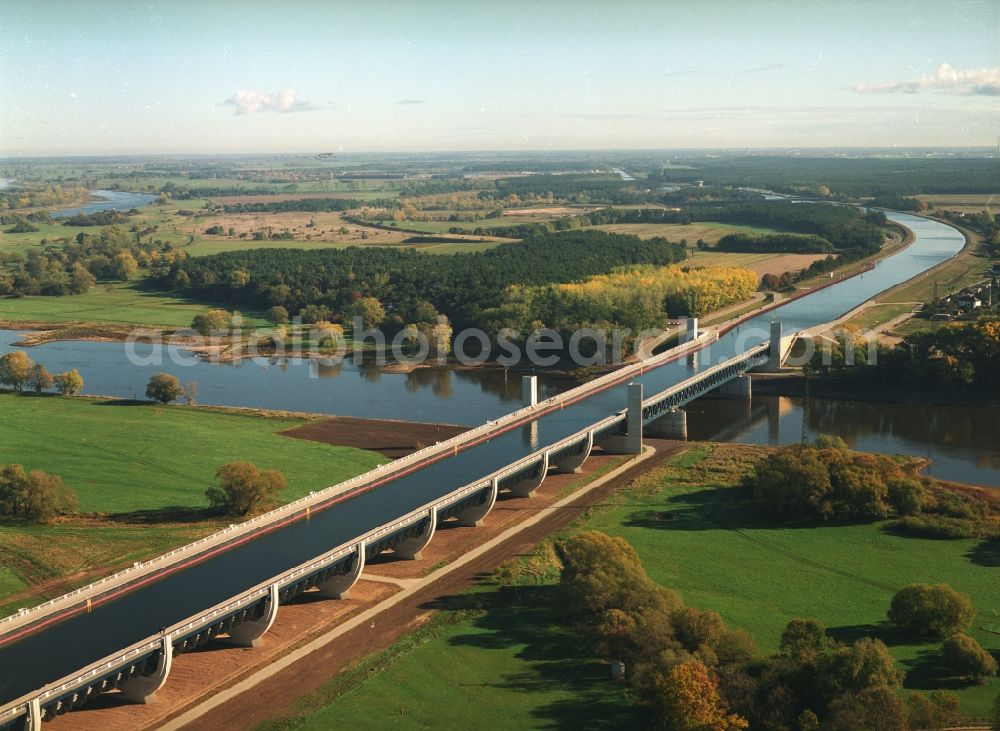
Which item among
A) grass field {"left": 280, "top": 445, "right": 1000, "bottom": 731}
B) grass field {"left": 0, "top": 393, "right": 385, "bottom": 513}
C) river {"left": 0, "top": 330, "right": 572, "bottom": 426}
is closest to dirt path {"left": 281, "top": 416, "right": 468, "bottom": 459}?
grass field {"left": 0, "top": 393, "right": 385, "bottom": 513}

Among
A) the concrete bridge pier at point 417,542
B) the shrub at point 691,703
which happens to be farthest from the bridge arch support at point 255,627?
the shrub at point 691,703

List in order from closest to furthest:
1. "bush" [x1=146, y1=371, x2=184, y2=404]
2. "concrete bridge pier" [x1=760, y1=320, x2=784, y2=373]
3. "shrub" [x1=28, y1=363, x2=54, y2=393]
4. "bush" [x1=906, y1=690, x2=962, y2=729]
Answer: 1. "bush" [x1=906, y1=690, x2=962, y2=729]
2. "bush" [x1=146, y1=371, x2=184, y2=404]
3. "shrub" [x1=28, y1=363, x2=54, y2=393]
4. "concrete bridge pier" [x1=760, y1=320, x2=784, y2=373]

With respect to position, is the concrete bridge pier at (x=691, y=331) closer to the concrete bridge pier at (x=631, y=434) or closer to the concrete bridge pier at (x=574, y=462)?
the concrete bridge pier at (x=631, y=434)

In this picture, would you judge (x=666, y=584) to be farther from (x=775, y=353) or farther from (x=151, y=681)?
(x=775, y=353)

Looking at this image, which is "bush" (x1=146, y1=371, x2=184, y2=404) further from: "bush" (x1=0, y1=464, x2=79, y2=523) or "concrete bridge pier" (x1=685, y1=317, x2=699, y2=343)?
"concrete bridge pier" (x1=685, y1=317, x2=699, y2=343)

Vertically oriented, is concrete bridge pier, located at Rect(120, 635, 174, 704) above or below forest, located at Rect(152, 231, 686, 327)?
below
